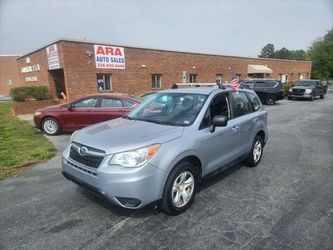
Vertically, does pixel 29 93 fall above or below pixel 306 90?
above

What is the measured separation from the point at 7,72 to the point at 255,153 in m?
43.8

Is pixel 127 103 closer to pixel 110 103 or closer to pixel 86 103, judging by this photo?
pixel 110 103

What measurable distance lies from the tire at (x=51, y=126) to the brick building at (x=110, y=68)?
6624 mm

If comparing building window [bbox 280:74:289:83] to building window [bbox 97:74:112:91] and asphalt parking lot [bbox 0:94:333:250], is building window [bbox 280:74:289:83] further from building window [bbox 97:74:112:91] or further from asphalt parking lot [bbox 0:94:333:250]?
asphalt parking lot [bbox 0:94:333:250]

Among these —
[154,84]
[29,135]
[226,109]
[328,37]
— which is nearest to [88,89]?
[154,84]

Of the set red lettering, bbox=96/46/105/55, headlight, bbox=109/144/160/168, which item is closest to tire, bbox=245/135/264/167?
headlight, bbox=109/144/160/168

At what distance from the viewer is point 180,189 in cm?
351

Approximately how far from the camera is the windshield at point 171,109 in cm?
389

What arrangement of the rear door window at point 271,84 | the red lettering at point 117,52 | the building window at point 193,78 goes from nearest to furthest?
the red lettering at point 117,52 → the rear door window at point 271,84 → the building window at point 193,78

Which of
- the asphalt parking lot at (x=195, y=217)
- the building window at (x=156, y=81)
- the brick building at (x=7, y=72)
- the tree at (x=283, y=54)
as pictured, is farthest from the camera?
the tree at (x=283, y=54)

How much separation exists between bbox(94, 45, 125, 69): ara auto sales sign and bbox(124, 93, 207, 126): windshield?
41.3 feet

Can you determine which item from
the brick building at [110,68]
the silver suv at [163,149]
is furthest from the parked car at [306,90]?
the silver suv at [163,149]

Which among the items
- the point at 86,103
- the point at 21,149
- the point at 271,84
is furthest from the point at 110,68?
the point at 271,84

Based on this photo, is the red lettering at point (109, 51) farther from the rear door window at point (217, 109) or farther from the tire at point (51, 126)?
the rear door window at point (217, 109)
